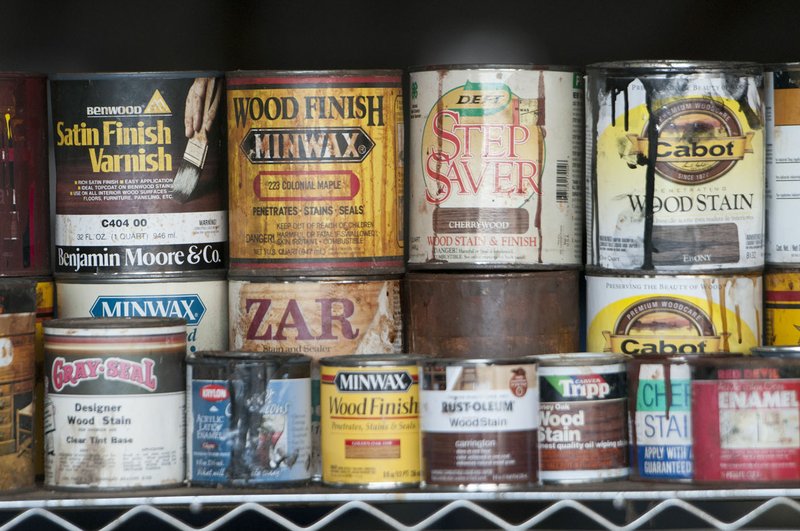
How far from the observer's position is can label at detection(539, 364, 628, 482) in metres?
1.43

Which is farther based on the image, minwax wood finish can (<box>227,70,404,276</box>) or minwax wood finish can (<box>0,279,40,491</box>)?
minwax wood finish can (<box>227,70,404,276</box>)

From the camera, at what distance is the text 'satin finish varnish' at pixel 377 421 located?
141 centimetres

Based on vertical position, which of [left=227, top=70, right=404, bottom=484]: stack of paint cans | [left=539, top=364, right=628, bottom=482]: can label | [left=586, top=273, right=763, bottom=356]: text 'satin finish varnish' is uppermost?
[left=227, top=70, right=404, bottom=484]: stack of paint cans

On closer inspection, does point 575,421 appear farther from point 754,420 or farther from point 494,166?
point 494,166

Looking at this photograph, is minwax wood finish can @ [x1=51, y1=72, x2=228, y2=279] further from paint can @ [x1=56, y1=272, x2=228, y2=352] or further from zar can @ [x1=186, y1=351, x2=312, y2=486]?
zar can @ [x1=186, y1=351, x2=312, y2=486]

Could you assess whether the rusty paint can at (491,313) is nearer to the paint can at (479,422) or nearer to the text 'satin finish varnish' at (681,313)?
the text 'satin finish varnish' at (681,313)

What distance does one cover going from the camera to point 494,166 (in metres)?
1.58

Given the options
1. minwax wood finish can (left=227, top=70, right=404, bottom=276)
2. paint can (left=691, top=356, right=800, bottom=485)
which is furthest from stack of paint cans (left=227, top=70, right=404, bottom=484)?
paint can (left=691, top=356, right=800, bottom=485)

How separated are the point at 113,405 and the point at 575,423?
0.53 meters

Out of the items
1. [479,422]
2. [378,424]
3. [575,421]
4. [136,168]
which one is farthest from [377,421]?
[136,168]

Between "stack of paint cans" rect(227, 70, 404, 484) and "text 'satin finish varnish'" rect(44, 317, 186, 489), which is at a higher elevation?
"stack of paint cans" rect(227, 70, 404, 484)

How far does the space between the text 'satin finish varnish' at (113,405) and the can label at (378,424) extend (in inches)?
7.9

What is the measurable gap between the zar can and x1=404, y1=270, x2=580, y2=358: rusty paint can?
0.23m

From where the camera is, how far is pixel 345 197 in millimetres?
1583
